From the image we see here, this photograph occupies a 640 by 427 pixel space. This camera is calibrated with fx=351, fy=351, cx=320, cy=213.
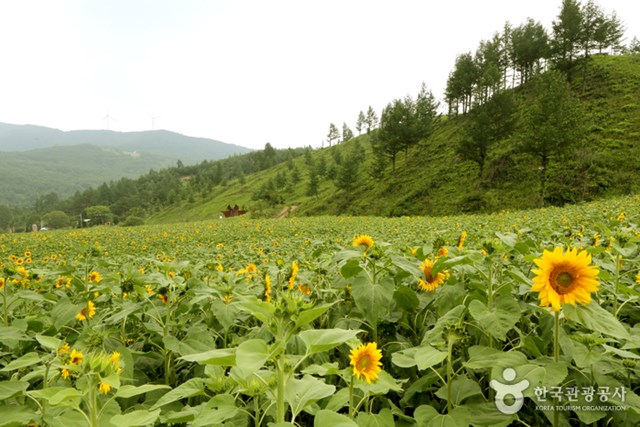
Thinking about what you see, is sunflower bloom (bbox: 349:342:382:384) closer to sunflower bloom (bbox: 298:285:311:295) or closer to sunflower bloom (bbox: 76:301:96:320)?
sunflower bloom (bbox: 298:285:311:295)

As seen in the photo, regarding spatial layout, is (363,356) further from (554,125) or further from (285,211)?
(285,211)

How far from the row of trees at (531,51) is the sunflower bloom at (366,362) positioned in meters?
41.5

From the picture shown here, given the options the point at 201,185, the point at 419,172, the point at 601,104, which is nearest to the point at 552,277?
the point at 419,172

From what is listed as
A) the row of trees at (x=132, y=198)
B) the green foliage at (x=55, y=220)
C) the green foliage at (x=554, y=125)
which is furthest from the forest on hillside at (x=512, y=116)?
the green foliage at (x=55, y=220)

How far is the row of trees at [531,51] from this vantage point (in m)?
41.8

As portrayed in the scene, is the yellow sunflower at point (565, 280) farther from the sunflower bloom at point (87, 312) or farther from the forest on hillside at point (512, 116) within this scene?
the forest on hillside at point (512, 116)

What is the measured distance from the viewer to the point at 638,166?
27.0 meters

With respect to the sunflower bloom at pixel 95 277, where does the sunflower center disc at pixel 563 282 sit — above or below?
above

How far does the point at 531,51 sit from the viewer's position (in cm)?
4841

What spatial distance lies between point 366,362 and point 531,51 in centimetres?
5986

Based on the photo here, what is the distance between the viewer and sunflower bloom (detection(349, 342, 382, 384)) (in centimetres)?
132

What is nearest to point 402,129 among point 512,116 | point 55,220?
point 512,116

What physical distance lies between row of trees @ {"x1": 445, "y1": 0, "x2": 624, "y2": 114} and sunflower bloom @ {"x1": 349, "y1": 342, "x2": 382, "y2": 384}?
41.5 meters

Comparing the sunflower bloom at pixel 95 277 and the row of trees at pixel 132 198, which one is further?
the row of trees at pixel 132 198
